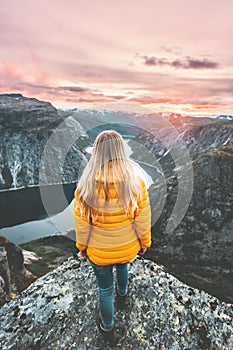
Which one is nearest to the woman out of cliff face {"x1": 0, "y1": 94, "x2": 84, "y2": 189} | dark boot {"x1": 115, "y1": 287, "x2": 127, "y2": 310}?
dark boot {"x1": 115, "y1": 287, "x2": 127, "y2": 310}

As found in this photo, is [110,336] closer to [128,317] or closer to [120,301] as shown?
[128,317]

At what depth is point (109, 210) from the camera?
6723 mm

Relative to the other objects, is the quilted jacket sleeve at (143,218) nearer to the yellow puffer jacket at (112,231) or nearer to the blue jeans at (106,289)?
the yellow puffer jacket at (112,231)

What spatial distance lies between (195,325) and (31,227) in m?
105

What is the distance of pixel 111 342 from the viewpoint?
26.0 ft

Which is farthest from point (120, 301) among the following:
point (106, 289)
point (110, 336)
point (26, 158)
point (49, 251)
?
point (26, 158)

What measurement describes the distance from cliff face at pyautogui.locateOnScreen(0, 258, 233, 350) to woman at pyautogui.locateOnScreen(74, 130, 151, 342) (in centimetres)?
179

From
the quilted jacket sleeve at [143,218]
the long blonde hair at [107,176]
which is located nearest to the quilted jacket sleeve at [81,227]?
the long blonde hair at [107,176]

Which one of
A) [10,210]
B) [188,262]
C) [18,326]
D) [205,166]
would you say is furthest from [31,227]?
[18,326]

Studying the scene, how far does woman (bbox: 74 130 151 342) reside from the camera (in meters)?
6.55

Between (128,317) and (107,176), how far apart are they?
542cm

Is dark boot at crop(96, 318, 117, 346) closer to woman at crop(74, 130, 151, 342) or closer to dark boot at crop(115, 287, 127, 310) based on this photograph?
dark boot at crop(115, 287, 127, 310)

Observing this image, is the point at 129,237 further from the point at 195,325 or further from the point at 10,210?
the point at 10,210

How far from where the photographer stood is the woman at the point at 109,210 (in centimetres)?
655
